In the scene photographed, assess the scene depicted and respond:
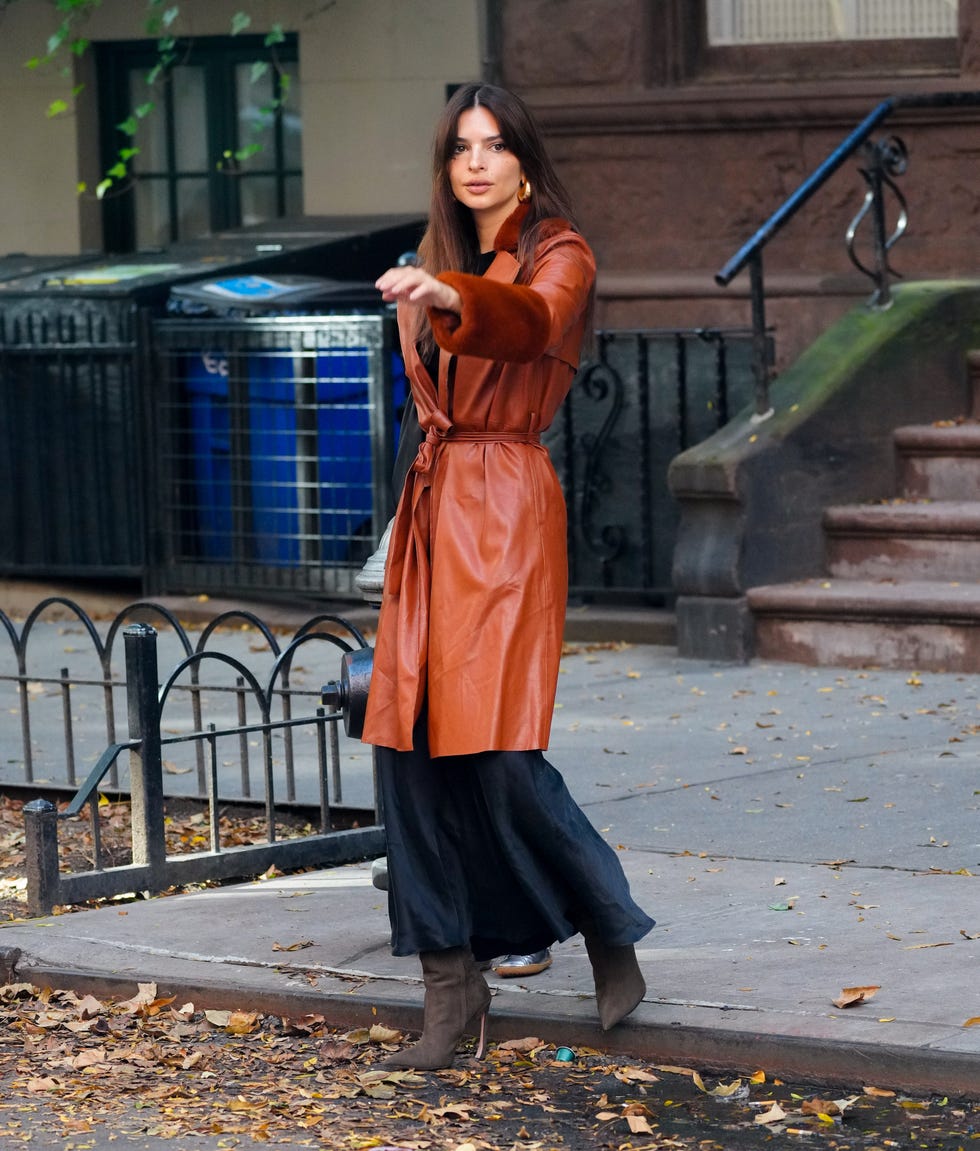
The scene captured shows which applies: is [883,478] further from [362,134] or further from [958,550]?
[362,134]

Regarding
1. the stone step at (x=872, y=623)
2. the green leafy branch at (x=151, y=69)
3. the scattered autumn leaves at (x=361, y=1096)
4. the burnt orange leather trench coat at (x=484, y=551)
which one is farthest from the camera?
the green leafy branch at (x=151, y=69)

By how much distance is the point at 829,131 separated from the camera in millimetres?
11398

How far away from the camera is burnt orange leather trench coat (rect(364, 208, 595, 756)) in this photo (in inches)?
181

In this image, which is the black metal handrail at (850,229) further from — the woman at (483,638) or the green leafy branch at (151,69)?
the woman at (483,638)

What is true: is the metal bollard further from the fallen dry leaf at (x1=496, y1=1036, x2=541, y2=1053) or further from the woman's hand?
the woman's hand

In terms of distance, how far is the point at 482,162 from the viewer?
4.73 meters

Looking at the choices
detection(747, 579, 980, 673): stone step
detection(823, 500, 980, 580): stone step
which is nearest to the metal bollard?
A: detection(747, 579, 980, 673): stone step

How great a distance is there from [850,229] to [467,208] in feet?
18.2

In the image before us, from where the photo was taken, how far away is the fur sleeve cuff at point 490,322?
14.0ft

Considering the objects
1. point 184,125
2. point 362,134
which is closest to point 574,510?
point 362,134

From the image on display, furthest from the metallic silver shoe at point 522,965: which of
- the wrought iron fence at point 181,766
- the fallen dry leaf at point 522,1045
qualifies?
the wrought iron fence at point 181,766

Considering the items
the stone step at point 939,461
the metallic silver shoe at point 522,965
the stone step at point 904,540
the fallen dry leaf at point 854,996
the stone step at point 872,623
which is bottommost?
the metallic silver shoe at point 522,965

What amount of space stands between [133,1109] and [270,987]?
63cm

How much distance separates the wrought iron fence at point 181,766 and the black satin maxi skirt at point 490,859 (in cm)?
151
